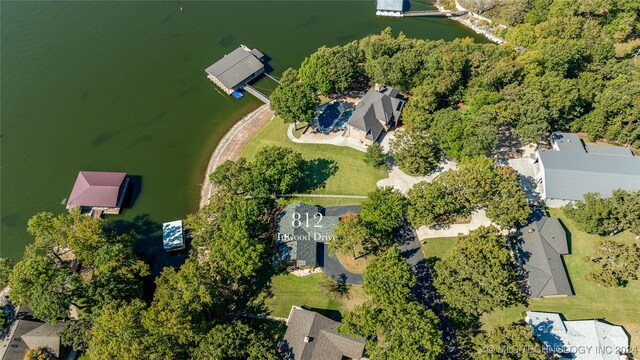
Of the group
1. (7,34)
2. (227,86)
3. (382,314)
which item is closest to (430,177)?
(382,314)

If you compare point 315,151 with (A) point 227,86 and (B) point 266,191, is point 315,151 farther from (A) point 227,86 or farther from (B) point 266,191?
(A) point 227,86

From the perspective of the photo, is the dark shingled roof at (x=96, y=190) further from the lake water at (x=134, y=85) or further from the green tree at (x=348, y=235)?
the green tree at (x=348, y=235)

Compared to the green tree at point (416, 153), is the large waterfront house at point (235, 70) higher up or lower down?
higher up

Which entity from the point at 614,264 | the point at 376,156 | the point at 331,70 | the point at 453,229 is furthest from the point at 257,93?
the point at 614,264

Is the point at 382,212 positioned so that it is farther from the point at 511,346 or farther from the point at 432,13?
the point at 432,13

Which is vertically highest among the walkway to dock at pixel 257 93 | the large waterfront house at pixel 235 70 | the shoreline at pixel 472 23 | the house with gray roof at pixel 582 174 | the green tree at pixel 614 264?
the shoreline at pixel 472 23

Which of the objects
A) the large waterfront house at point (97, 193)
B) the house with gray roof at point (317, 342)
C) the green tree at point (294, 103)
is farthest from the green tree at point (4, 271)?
the green tree at point (294, 103)
